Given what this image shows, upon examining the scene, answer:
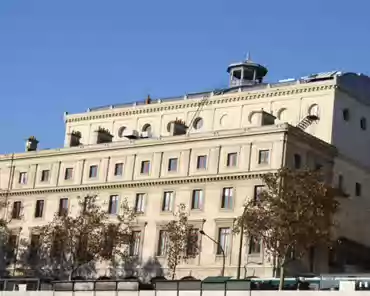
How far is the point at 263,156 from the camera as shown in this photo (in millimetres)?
89938

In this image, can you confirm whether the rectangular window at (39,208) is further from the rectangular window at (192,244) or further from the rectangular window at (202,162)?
the rectangular window at (192,244)

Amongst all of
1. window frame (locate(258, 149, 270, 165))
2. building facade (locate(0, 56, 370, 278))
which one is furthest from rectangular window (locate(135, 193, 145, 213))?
window frame (locate(258, 149, 270, 165))

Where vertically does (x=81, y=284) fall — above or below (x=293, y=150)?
below

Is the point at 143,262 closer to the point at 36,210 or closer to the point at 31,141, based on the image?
the point at 36,210

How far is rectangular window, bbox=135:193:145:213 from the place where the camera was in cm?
9731

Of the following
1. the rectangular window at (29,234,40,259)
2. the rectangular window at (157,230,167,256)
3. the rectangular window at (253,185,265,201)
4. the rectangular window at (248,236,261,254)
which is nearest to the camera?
the rectangular window at (248,236,261,254)

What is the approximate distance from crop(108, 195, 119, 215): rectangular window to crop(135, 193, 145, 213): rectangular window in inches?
102

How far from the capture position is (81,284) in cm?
7831

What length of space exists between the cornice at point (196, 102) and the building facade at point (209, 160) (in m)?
0.12

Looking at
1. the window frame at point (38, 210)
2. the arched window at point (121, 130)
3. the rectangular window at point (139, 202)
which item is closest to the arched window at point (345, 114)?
the rectangular window at point (139, 202)

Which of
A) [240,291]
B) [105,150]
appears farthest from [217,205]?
[240,291]

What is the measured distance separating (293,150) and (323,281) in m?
20.2

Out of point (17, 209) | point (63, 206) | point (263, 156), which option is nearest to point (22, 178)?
point (17, 209)

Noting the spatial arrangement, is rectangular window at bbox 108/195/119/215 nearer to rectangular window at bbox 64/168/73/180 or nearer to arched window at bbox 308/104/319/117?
rectangular window at bbox 64/168/73/180
